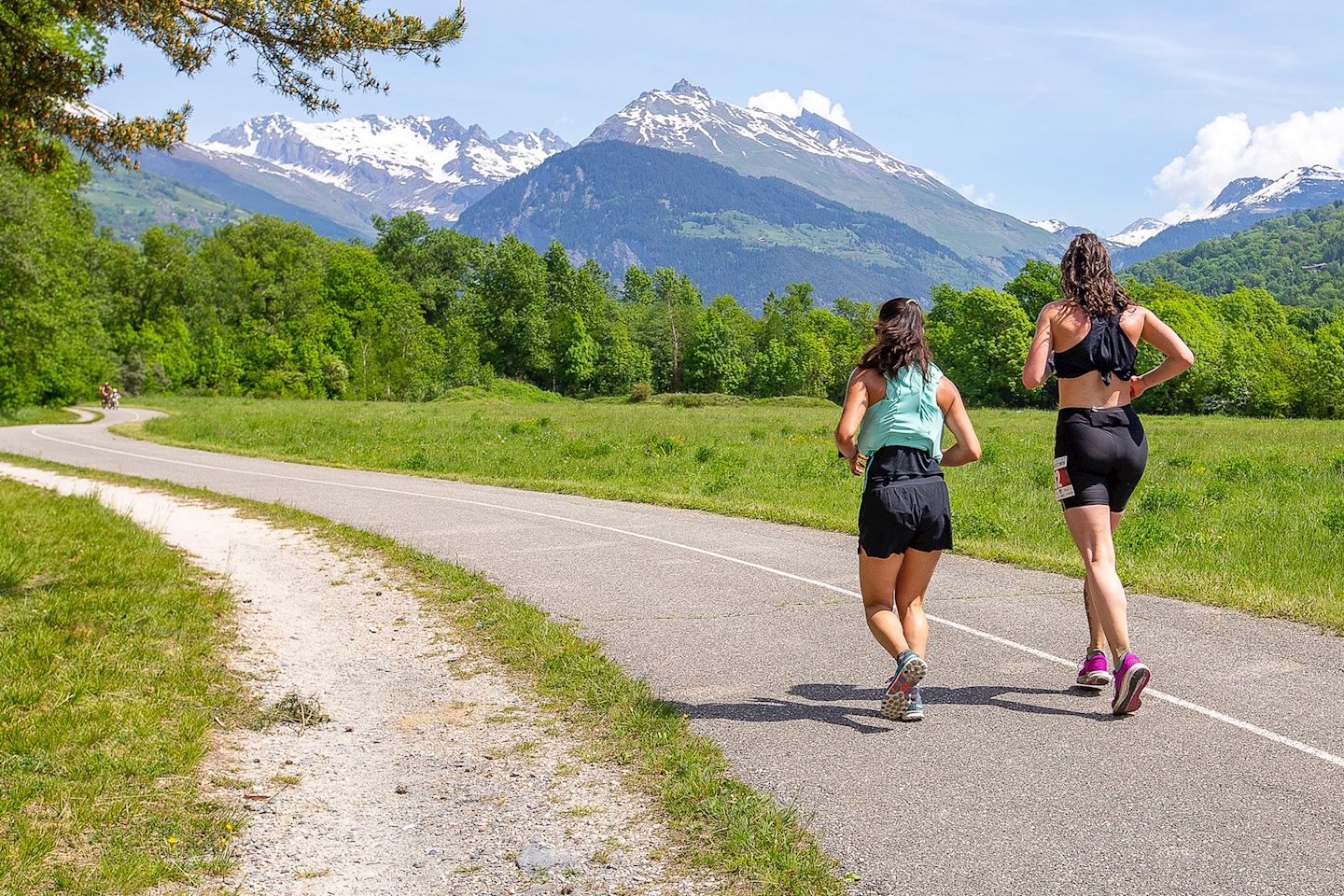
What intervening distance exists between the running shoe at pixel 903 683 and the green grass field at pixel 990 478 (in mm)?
4076

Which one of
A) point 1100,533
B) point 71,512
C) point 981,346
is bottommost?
point 71,512

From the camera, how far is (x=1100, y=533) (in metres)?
5.96

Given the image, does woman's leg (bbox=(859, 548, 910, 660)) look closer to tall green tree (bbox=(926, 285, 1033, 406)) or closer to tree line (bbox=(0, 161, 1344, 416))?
tree line (bbox=(0, 161, 1344, 416))

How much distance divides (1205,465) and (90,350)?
54358 mm

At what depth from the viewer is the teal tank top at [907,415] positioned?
227 inches

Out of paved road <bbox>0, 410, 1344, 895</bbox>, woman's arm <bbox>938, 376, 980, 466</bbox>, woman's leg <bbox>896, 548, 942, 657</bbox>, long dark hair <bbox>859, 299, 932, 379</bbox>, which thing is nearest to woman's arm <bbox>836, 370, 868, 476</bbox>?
long dark hair <bbox>859, 299, 932, 379</bbox>

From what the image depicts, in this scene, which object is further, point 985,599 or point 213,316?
point 213,316

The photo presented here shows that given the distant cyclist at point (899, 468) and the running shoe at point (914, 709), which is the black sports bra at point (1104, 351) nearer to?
the distant cyclist at point (899, 468)

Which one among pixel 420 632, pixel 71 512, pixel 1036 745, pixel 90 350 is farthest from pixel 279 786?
pixel 90 350

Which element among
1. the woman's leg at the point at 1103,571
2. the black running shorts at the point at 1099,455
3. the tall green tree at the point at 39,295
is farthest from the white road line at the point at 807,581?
the tall green tree at the point at 39,295

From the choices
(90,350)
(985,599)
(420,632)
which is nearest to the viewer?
(420,632)

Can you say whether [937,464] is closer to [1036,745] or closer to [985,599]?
[1036,745]

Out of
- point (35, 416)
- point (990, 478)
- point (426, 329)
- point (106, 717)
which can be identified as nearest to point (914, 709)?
point (106, 717)

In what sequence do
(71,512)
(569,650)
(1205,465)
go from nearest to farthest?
(569,650)
(71,512)
(1205,465)
